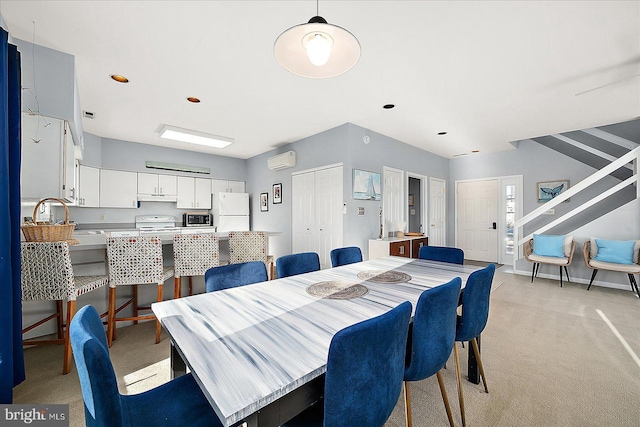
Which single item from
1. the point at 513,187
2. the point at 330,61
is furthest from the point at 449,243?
the point at 330,61

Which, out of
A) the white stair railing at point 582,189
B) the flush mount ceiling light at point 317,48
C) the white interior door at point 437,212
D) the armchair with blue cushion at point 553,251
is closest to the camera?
the flush mount ceiling light at point 317,48

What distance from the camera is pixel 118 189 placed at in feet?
16.3

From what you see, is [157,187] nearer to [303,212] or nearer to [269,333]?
[303,212]

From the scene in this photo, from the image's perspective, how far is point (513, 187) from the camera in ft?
18.9

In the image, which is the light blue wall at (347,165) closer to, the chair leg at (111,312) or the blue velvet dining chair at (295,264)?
the blue velvet dining chair at (295,264)

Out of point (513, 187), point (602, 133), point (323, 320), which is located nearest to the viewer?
point (323, 320)

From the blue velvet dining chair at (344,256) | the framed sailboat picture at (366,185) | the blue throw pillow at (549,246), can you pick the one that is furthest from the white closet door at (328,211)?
the blue throw pillow at (549,246)

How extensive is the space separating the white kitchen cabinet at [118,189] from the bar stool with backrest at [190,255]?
3.27 meters

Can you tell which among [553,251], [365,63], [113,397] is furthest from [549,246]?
[113,397]

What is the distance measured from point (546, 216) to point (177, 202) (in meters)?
7.48

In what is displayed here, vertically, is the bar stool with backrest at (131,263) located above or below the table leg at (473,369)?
above

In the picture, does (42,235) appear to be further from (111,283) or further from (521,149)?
(521,149)

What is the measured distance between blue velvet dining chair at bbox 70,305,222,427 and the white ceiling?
2.05 m

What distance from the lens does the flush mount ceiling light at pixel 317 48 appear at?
1.31 m
